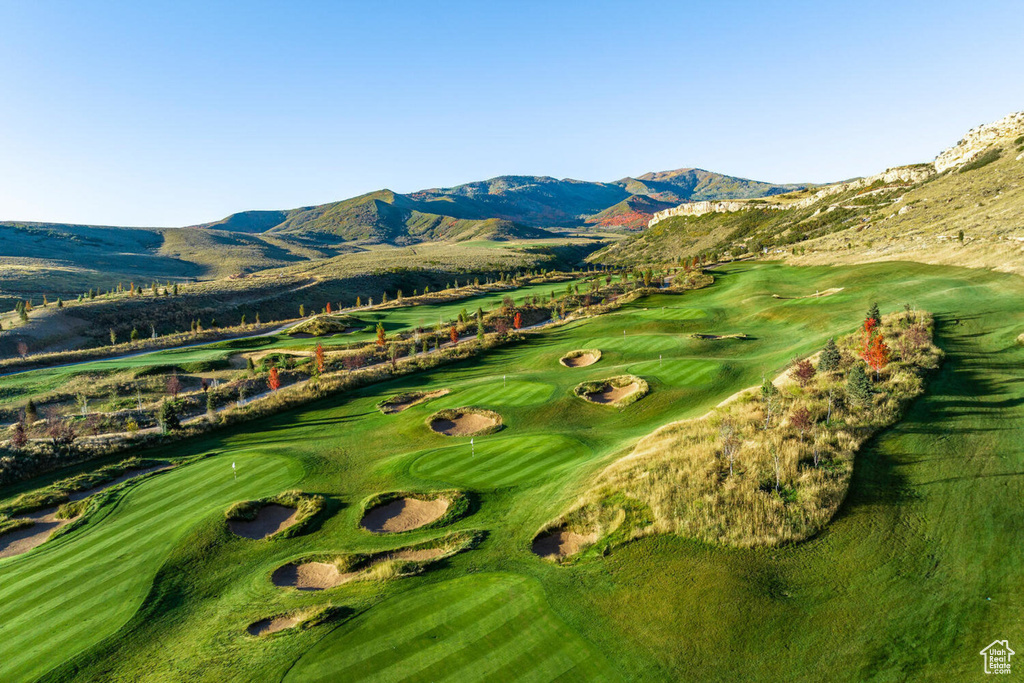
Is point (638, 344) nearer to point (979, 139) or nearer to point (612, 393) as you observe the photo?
point (612, 393)

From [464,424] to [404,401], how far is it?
8.62m

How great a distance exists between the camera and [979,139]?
12012 centimetres

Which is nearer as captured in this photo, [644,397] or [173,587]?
[173,587]

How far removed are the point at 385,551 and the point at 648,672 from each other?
10.1 meters

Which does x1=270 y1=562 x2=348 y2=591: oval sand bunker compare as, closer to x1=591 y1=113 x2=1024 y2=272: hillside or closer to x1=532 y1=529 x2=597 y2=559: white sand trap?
x1=532 y1=529 x2=597 y2=559: white sand trap

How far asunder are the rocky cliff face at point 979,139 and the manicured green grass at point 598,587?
424 feet

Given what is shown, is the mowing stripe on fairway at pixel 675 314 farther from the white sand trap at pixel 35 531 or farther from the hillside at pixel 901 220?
the white sand trap at pixel 35 531

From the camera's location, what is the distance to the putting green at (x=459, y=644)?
12047 millimetres

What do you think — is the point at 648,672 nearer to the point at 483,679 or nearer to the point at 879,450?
the point at 483,679

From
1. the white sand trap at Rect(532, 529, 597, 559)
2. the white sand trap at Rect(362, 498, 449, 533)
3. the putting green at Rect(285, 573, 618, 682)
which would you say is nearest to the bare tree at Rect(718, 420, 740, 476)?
the white sand trap at Rect(532, 529, 597, 559)

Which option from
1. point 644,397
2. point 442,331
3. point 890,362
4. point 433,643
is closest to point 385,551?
point 433,643

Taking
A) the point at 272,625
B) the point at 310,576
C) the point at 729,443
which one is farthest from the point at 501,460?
the point at 272,625

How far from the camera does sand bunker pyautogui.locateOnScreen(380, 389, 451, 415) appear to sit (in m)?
37.8

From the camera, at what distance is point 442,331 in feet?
223
